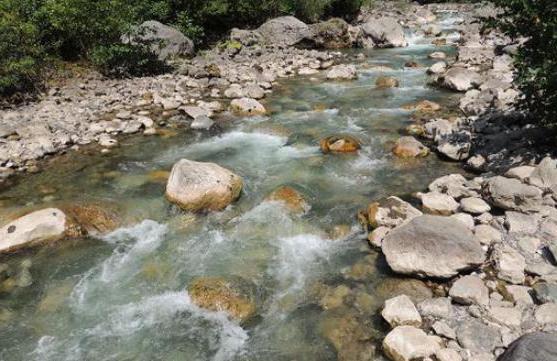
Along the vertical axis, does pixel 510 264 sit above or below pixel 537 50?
below

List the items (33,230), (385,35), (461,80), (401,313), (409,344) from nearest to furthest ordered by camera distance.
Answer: (409,344)
(401,313)
(33,230)
(461,80)
(385,35)

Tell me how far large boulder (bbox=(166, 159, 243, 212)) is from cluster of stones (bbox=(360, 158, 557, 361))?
2795 millimetres

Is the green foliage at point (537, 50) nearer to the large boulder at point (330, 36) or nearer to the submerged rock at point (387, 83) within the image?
the submerged rock at point (387, 83)

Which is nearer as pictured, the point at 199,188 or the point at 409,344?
the point at 409,344

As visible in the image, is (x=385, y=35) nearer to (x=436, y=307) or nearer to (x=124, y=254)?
(x=124, y=254)

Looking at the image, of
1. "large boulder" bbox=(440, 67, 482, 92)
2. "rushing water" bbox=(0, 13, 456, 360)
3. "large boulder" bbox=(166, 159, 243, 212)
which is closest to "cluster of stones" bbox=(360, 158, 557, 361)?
"rushing water" bbox=(0, 13, 456, 360)

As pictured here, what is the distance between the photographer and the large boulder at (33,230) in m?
8.01

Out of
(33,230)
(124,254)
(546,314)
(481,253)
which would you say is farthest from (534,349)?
(33,230)

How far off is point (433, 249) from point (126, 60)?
1607cm

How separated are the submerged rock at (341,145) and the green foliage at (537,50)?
4.00 meters

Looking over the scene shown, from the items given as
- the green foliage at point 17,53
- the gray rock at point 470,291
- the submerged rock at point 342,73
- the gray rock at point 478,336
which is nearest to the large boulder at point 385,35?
the submerged rock at point 342,73

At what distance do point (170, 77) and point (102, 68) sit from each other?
2.84 m

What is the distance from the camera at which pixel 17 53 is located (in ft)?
49.5

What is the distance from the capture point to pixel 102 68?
18.7m
